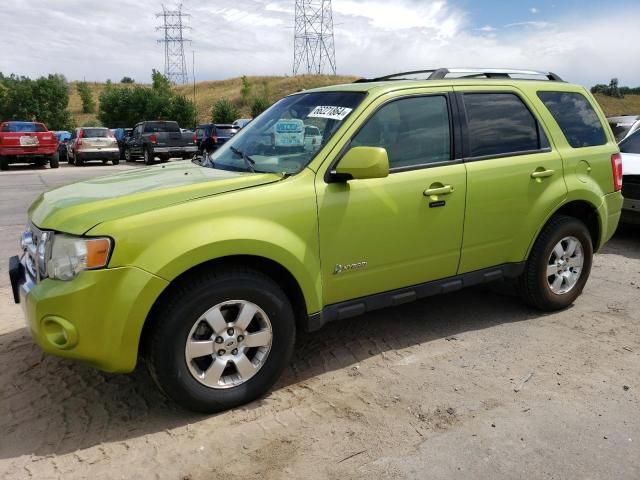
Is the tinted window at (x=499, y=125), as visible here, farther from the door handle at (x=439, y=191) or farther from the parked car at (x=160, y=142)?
the parked car at (x=160, y=142)

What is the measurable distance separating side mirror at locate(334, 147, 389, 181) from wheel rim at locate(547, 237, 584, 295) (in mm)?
2005

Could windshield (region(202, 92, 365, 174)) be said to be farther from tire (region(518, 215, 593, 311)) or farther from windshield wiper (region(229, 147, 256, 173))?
tire (region(518, 215, 593, 311))

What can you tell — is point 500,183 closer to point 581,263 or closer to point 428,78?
point 428,78

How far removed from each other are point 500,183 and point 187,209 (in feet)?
7.44

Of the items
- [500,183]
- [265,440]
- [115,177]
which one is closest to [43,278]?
[115,177]

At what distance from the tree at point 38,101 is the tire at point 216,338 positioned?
2434 inches

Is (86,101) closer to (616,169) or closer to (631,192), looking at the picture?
(631,192)

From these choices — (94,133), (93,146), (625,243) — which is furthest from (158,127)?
(625,243)

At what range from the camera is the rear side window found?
4555mm

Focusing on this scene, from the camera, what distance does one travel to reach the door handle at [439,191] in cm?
371

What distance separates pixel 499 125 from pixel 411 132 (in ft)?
2.74

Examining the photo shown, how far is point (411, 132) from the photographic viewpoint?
3.79 meters

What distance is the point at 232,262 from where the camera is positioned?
3152mm

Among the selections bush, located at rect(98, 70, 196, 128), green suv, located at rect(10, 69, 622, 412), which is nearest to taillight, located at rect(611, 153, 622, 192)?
green suv, located at rect(10, 69, 622, 412)
